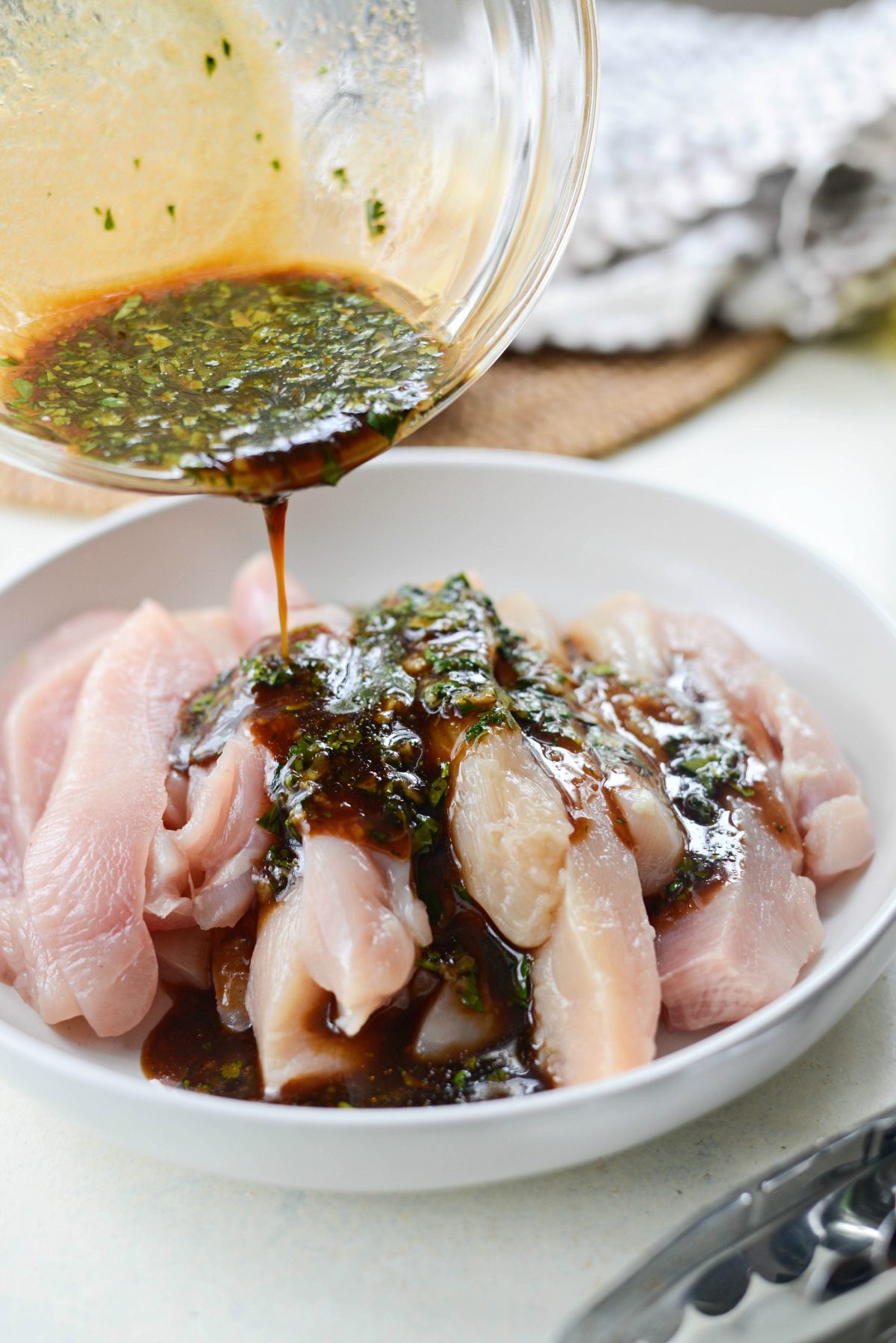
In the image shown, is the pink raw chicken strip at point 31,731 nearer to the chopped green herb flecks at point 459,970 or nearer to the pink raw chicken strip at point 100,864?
the pink raw chicken strip at point 100,864

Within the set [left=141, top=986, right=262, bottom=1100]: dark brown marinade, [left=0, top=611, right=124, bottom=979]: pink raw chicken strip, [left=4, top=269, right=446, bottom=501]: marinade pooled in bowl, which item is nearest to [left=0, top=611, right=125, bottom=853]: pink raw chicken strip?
[left=0, top=611, right=124, bottom=979]: pink raw chicken strip

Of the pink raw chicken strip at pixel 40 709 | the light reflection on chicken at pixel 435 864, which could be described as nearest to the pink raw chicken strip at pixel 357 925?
the light reflection on chicken at pixel 435 864

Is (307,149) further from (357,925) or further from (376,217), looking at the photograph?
(357,925)

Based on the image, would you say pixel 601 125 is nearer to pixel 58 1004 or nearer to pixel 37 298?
pixel 37 298

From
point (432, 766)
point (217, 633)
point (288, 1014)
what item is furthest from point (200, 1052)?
point (217, 633)

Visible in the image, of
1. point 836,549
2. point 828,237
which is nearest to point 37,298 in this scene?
point 836,549

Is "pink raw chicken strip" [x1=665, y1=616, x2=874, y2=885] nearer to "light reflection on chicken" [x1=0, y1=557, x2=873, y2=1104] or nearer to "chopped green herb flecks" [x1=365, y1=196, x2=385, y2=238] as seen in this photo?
"light reflection on chicken" [x1=0, y1=557, x2=873, y2=1104]
